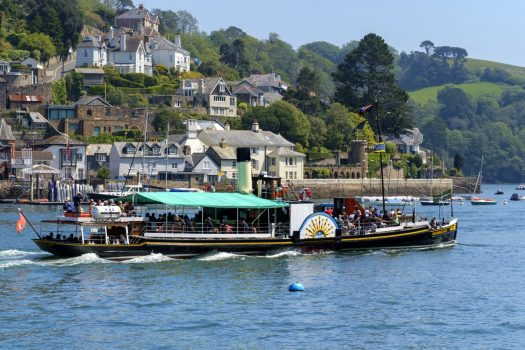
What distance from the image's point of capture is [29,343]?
141 feet

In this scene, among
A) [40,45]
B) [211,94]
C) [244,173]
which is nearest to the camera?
[244,173]

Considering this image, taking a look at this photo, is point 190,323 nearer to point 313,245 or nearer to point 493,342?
point 493,342

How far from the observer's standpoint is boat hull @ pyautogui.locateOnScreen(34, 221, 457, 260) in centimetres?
6219

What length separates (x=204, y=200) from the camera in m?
66.2

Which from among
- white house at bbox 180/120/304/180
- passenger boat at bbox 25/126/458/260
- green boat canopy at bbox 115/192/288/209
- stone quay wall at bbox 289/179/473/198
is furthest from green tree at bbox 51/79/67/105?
green boat canopy at bbox 115/192/288/209

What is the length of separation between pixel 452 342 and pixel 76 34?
163m

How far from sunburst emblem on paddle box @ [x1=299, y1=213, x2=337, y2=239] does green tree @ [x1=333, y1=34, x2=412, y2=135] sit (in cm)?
11536

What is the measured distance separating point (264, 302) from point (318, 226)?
1767 centimetres

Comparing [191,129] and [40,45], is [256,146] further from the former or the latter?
[40,45]

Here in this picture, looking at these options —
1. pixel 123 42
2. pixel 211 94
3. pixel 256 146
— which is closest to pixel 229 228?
pixel 256 146

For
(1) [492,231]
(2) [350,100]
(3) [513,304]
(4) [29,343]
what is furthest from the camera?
(2) [350,100]

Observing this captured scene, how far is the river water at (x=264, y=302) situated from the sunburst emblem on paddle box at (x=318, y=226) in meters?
1.34

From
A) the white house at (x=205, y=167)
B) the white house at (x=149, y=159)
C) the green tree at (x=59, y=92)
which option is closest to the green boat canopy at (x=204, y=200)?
the white house at (x=149, y=159)

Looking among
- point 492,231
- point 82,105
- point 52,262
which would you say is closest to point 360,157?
point 82,105
